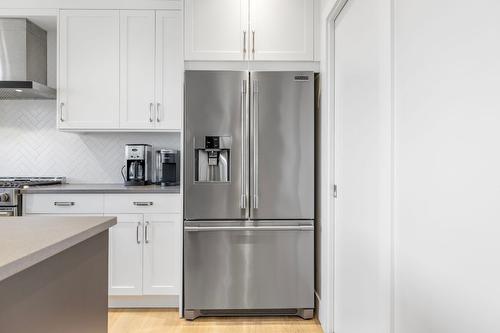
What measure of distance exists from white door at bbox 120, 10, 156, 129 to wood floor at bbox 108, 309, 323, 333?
4.87 feet

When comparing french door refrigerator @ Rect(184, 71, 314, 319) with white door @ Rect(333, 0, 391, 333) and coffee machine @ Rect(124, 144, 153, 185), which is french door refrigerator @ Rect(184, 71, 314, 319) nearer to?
white door @ Rect(333, 0, 391, 333)

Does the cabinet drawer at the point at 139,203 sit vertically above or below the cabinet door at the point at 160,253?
above

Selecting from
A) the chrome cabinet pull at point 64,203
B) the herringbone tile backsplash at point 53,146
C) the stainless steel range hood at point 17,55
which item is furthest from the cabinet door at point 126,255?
the stainless steel range hood at point 17,55

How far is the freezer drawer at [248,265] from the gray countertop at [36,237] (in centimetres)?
124

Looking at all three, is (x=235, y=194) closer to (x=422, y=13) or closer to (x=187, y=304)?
(x=187, y=304)

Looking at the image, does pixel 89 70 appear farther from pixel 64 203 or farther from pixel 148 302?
pixel 148 302

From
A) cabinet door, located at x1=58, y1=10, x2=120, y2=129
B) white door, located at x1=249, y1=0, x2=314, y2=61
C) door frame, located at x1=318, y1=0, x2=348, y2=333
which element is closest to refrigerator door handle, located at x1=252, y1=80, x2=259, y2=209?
white door, located at x1=249, y1=0, x2=314, y2=61

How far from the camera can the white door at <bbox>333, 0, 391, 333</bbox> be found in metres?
1.47

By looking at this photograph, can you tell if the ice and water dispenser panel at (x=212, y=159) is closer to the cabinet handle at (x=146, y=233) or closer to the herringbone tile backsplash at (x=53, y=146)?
the cabinet handle at (x=146, y=233)

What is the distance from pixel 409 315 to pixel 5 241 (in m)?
1.27

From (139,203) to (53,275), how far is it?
68.3 inches

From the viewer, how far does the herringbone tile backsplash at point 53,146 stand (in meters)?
3.44

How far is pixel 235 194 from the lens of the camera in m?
2.68

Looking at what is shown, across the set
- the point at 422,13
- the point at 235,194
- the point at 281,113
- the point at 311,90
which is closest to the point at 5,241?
the point at 422,13
